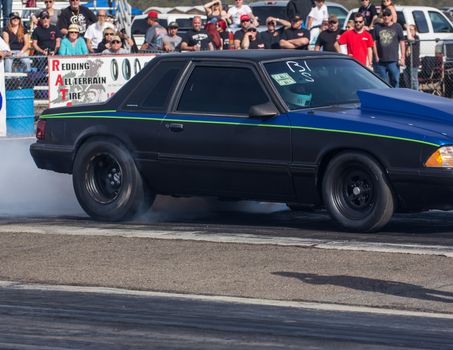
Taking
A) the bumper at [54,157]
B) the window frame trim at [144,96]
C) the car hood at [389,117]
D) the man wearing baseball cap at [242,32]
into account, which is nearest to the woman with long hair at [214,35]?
the man wearing baseball cap at [242,32]

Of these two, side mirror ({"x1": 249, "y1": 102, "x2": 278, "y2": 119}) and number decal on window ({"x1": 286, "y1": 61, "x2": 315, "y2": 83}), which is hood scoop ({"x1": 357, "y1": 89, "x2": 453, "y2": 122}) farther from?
side mirror ({"x1": 249, "y1": 102, "x2": 278, "y2": 119})

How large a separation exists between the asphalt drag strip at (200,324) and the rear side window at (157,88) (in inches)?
143

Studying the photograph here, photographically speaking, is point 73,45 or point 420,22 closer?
point 73,45

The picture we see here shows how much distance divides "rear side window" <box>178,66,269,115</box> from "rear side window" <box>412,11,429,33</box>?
67.9ft

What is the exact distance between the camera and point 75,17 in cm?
2316

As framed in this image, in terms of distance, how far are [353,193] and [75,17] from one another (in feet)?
45.9

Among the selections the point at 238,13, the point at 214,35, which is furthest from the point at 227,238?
the point at 238,13

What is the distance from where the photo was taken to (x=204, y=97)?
1093 cm

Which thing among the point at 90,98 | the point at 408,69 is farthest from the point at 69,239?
the point at 408,69

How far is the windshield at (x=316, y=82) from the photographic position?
10.5 m

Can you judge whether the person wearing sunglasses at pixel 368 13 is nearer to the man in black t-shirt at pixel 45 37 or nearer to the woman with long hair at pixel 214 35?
the woman with long hair at pixel 214 35

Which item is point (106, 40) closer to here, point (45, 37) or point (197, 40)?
point (45, 37)

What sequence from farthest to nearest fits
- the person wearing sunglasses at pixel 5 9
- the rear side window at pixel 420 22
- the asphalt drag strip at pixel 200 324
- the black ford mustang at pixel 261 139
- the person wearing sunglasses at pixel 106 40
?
the rear side window at pixel 420 22 < the person wearing sunglasses at pixel 5 9 < the person wearing sunglasses at pixel 106 40 < the black ford mustang at pixel 261 139 < the asphalt drag strip at pixel 200 324

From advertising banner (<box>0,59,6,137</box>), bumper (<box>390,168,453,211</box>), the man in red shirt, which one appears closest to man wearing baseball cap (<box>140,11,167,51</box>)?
advertising banner (<box>0,59,6,137</box>)
